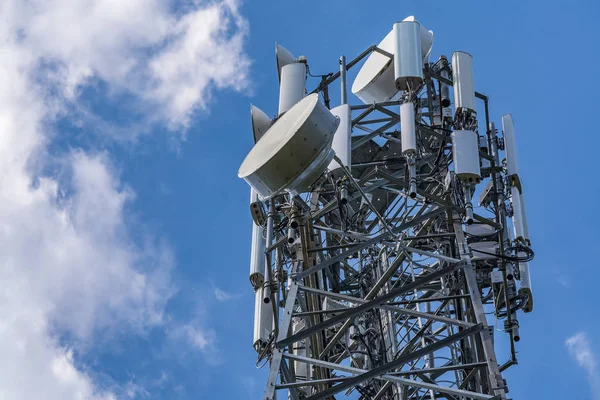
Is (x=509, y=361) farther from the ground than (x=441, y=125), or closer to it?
closer to it

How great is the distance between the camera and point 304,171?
12.0 meters

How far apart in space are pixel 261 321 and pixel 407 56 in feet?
16.1

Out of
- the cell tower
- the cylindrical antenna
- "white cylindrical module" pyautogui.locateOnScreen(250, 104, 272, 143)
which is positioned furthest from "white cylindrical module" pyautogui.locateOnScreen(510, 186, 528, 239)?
"white cylindrical module" pyautogui.locateOnScreen(250, 104, 272, 143)

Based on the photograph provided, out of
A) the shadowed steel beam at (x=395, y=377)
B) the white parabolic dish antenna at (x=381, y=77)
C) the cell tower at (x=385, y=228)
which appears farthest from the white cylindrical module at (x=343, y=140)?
the shadowed steel beam at (x=395, y=377)

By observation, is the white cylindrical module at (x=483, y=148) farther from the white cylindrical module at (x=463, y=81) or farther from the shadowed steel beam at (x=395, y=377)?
the shadowed steel beam at (x=395, y=377)

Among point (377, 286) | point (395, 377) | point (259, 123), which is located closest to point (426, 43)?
point (259, 123)

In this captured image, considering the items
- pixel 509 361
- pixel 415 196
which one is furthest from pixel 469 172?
pixel 509 361

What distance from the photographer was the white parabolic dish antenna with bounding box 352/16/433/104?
54.5ft

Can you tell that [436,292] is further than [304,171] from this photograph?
Yes

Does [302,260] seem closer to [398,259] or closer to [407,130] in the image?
[398,259]

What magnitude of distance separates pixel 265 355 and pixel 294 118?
12.6 feet

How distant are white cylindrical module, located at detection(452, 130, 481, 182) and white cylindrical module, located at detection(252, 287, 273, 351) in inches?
149

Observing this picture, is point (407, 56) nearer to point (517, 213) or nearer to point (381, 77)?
point (381, 77)

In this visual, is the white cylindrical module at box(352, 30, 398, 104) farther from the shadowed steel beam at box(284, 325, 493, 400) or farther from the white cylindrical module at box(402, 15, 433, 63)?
the shadowed steel beam at box(284, 325, 493, 400)
